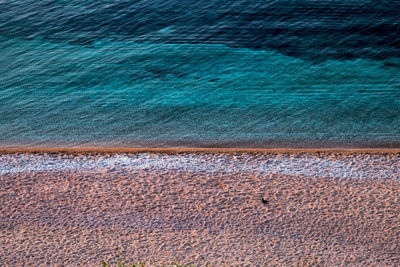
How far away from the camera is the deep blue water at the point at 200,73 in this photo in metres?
10.8

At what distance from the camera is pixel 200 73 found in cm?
1385

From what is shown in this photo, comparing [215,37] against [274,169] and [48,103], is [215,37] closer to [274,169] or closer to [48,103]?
[48,103]

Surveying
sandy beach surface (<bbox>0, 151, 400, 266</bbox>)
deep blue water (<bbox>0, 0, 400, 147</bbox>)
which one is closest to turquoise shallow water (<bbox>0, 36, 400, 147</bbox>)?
deep blue water (<bbox>0, 0, 400, 147</bbox>)

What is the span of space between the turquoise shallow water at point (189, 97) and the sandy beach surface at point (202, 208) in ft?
5.86

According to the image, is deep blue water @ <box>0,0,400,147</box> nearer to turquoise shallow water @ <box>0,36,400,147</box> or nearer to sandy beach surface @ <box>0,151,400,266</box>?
turquoise shallow water @ <box>0,36,400,147</box>

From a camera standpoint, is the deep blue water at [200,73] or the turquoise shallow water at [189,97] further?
the deep blue water at [200,73]

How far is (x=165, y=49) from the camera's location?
15.3 meters

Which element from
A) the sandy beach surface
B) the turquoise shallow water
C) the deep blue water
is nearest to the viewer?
the sandy beach surface

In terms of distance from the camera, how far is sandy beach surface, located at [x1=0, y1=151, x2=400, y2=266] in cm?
639

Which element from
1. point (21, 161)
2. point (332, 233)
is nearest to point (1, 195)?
point (21, 161)

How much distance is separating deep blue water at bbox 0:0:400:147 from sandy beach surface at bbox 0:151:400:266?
1802mm

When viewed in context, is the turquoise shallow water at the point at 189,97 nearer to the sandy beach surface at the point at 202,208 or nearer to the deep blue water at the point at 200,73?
the deep blue water at the point at 200,73

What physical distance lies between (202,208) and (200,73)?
7.16m

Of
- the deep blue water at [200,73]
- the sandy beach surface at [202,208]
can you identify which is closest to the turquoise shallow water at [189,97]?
the deep blue water at [200,73]
